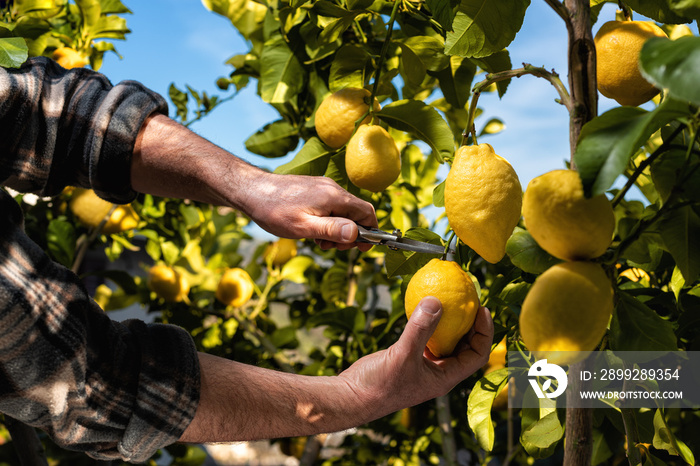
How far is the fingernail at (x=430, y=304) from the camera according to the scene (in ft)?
1.84

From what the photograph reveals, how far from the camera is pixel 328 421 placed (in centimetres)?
73

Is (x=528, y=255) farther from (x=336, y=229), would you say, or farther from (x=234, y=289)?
(x=234, y=289)

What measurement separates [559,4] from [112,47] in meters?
1.29

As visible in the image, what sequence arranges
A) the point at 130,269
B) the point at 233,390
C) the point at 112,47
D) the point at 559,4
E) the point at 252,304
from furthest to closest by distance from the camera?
the point at 130,269
the point at 252,304
the point at 112,47
the point at 233,390
the point at 559,4

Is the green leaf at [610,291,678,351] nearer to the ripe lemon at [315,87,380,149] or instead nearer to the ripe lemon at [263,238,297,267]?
the ripe lemon at [315,87,380,149]

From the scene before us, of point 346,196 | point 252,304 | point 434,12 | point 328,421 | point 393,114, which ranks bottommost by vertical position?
point 252,304

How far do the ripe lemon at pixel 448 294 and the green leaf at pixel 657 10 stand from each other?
29cm

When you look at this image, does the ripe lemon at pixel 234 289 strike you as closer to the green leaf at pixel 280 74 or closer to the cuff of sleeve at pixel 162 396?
the green leaf at pixel 280 74

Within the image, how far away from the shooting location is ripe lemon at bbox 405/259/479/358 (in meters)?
0.57

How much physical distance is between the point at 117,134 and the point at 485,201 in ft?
2.12

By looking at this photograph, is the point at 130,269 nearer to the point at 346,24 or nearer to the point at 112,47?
the point at 112,47

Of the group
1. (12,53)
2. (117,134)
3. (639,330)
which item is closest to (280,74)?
(117,134)

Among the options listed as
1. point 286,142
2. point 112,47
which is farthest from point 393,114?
point 112,47

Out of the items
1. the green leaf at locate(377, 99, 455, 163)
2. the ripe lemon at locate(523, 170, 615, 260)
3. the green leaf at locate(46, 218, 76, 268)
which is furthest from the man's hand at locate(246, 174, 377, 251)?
the green leaf at locate(46, 218, 76, 268)
